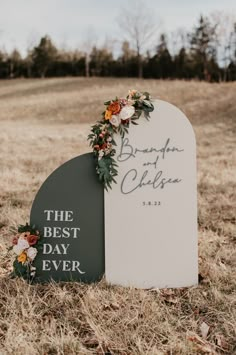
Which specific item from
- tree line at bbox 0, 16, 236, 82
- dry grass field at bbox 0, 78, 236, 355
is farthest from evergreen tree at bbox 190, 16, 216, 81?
dry grass field at bbox 0, 78, 236, 355

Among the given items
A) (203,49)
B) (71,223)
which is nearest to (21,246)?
(71,223)

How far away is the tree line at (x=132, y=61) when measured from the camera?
148ft

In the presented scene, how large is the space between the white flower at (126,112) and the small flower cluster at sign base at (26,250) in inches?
38.0

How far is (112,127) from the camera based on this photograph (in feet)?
9.95

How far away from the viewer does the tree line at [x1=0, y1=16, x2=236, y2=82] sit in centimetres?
4522

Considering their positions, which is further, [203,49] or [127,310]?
[203,49]

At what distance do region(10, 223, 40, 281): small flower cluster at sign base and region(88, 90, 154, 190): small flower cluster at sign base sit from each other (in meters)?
0.59

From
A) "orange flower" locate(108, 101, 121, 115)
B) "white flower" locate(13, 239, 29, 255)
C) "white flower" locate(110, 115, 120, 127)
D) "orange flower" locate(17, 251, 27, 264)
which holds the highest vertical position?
"orange flower" locate(108, 101, 121, 115)

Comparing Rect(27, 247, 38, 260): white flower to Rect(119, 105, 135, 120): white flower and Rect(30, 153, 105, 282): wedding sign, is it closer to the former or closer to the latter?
Rect(30, 153, 105, 282): wedding sign

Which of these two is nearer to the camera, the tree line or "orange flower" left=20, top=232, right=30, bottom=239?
"orange flower" left=20, top=232, right=30, bottom=239

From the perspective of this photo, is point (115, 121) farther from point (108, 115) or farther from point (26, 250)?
point (26, 250)

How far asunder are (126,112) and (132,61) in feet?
162

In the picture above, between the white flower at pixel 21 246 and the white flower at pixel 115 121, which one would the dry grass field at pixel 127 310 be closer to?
the white flower at pixel 21 246

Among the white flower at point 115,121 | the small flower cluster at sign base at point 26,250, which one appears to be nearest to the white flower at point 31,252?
the small flower cluster at sign base at point 26,250
